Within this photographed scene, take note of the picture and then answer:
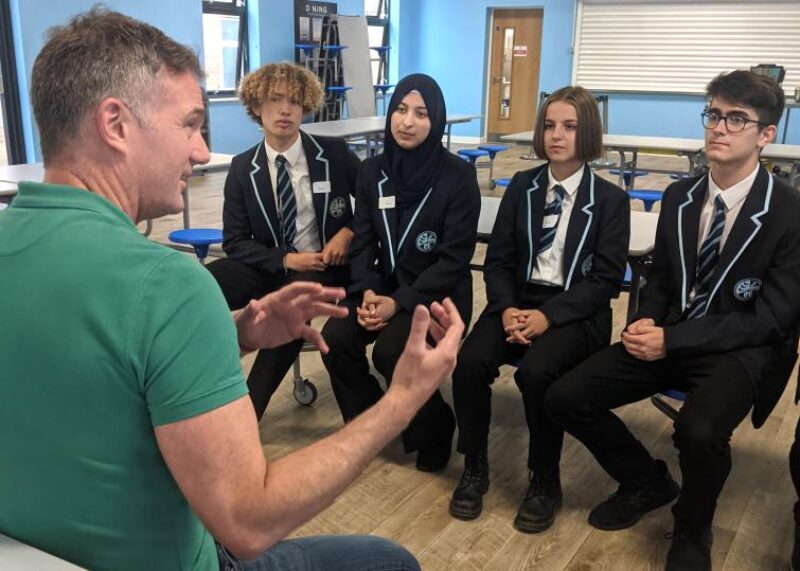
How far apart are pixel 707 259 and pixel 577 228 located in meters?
0.40

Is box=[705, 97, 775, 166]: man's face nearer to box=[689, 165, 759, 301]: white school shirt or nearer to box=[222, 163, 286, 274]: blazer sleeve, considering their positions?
box=[689, 165, 759, 301]: white school shirt

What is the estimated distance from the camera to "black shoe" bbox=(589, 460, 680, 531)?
85.0 inches

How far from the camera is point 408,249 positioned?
8.45ft

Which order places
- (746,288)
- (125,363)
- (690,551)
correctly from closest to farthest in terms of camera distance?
(125,363) → (690,551) → (746,288)

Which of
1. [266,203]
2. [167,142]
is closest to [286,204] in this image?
[266,203]

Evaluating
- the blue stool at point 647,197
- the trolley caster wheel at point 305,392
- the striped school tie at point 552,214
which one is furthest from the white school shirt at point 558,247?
the blue stool at point 647,197

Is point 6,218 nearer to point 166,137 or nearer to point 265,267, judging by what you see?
point 166,137

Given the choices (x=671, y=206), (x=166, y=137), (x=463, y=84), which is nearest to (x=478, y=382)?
(x=671, y=206)

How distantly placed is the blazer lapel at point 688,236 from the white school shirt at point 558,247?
0.35 meters

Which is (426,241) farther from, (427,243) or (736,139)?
(736,139)

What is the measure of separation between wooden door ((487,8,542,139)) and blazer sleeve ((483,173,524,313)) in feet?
32.6

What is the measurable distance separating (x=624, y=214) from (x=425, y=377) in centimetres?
159

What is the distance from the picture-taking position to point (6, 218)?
83 cm

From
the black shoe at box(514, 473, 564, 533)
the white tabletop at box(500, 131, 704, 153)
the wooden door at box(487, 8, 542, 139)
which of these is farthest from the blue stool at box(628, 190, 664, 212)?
the wooden door at box(487, 8, 542, 139)
